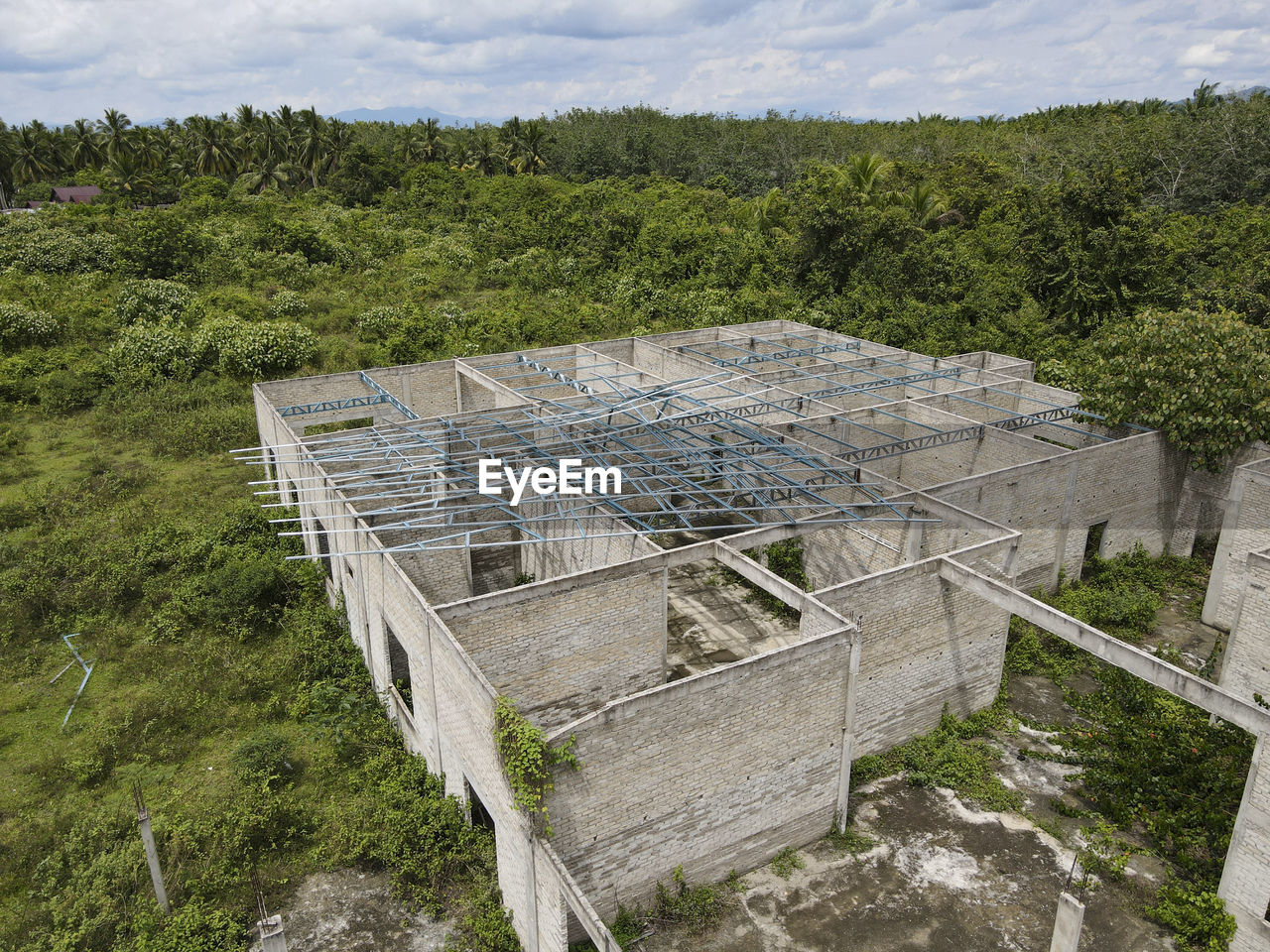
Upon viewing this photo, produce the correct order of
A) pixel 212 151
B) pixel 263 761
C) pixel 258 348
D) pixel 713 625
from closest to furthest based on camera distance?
pixel 263 761
pixel 713 625
pixel 258 348
pixel 212 151

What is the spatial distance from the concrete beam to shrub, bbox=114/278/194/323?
28263 millimetres

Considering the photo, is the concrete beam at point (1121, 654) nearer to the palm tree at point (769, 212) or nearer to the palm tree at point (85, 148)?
the palm tree at point (769, 212)

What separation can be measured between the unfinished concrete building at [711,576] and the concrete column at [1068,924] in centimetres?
292

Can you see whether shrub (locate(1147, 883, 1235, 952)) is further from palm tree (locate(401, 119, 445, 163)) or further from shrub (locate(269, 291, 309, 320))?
palm tree (locate(401, 119, 445, 163))

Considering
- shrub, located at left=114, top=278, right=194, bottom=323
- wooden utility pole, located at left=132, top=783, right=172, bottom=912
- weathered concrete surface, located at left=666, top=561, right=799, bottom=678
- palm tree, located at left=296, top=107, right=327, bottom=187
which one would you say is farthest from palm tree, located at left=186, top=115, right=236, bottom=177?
wooden utility pole, located at left=132, top=783, right=172, bottom=912

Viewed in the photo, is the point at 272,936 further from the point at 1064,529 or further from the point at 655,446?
the point at 1064,529

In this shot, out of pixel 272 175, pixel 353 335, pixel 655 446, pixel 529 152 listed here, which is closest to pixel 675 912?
pixel 655 446

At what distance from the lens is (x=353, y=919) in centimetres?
978

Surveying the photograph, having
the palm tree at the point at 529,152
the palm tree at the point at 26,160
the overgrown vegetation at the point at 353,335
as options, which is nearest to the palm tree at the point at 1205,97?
the overgrown vegetation at the point at 353,335

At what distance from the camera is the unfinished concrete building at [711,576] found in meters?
9.41

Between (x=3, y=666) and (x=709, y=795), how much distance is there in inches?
508

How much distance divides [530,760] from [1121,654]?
7.52 metres

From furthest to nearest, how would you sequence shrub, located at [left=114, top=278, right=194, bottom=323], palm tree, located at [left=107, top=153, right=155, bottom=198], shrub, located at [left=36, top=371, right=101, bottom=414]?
palm tree, located at [left=107, top=153, right=155, bottom=198], shrub, located at [left=114, top=278, right=194, bottom=323], shrub, located at [left=36, top=371, right=101, bottom=414]

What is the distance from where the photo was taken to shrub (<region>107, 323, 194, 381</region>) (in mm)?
26703
